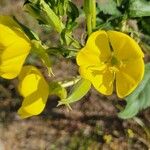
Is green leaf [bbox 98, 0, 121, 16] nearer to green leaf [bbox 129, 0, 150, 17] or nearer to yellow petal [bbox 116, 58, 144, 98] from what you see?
green leaf [bbox 129, 0, 150, 17]

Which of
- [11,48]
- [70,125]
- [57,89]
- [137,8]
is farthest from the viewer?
[70,125]

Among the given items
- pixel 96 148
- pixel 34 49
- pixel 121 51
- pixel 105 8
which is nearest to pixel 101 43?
pixel 121 51

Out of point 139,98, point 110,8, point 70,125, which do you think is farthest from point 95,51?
point 70,125

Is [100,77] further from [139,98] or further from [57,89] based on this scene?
[139,98]

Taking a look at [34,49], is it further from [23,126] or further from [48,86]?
[23,126]

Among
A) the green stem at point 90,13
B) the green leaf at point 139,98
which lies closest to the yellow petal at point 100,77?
the green stem at point 90,13

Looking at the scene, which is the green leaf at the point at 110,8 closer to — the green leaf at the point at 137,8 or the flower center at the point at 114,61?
the green leaf at the point at 137,8
